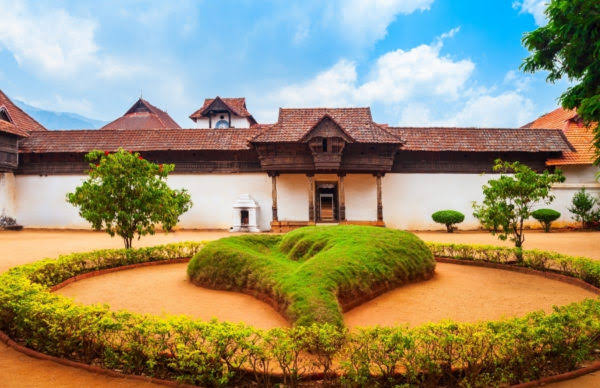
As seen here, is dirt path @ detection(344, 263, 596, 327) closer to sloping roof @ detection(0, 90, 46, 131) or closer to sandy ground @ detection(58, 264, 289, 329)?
sandy ground @ detection(58, 264, 289, 329)

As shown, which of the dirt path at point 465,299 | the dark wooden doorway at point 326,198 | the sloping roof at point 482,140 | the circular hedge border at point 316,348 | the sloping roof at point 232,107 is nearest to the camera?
the circular hedge border at point 316,348

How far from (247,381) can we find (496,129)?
2063cm

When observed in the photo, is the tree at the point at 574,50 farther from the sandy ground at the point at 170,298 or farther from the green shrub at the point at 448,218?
the sandy ground at the point at 170,298

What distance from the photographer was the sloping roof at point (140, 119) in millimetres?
30594

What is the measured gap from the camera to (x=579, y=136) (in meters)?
20.8

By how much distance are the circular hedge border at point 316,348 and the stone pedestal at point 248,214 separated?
46.5ft

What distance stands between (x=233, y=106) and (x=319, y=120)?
655 inches

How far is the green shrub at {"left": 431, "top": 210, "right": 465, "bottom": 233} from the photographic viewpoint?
1783 cm

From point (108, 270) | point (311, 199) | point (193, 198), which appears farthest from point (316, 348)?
point (193, 198)

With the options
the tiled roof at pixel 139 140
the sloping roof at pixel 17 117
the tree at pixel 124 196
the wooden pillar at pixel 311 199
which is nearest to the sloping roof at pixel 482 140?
the wooden pillar at pixel 311 199

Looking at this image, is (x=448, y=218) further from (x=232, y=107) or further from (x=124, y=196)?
(x=232, y=107)

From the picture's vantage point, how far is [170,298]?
601 centimetres

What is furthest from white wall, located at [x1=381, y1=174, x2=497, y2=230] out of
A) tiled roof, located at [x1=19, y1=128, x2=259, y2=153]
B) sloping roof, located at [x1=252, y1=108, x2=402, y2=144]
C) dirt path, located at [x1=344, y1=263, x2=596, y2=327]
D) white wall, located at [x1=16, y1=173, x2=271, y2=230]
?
dirt path, located at [x1=344, y1=263, x2=596, y2=327]

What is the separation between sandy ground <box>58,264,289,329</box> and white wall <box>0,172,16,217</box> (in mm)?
15496
